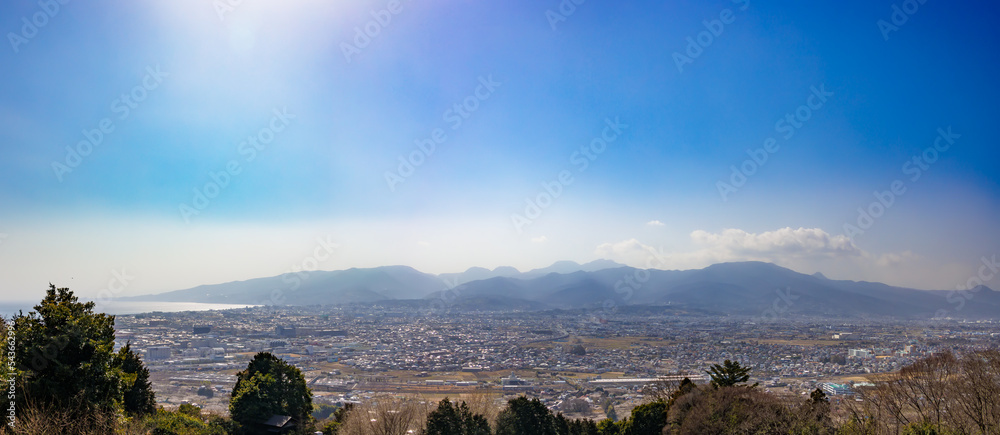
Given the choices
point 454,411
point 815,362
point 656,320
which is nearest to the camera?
point 454,411

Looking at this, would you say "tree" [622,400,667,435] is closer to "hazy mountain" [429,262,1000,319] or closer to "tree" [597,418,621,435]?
"tree" [597,418,621,435]

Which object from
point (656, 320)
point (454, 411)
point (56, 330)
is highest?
point (56, 330)

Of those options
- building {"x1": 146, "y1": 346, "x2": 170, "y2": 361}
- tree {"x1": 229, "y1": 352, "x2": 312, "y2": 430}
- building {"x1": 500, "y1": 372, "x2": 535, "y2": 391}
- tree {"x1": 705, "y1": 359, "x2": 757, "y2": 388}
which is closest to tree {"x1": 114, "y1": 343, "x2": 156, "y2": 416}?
tree {"x1": 229, "y1": 352, "x2": 312, "y2": 430}

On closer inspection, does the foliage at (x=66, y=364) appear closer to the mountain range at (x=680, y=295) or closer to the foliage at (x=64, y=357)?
the foliage at (x=64, y=357)

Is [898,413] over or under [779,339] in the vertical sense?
over

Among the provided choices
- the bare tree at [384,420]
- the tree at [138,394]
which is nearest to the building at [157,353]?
the tree at [138,394]

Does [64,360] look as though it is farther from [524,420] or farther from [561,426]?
[561,426]

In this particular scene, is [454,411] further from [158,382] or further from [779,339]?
[779,339]

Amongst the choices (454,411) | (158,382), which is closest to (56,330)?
(454,411)
